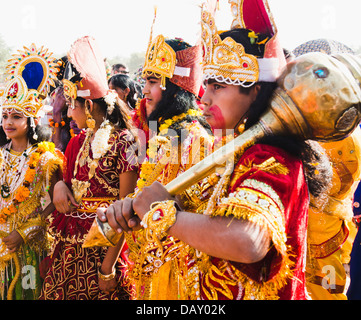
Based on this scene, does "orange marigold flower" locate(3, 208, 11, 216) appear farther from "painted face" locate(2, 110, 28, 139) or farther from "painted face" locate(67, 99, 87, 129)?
"painted face" locate(67, 99, 87, 129)

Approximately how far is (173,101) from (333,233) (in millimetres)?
1703

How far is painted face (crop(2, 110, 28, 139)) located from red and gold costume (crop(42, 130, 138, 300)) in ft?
4.20

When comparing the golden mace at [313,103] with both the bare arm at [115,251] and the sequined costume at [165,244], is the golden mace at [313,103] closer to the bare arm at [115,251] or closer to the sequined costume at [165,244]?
the sequined costume at [165,244]

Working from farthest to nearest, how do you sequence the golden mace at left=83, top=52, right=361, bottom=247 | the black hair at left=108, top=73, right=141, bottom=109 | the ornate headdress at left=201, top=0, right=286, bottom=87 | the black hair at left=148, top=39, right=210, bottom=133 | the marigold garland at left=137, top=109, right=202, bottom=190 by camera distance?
the black hair at left=108, top=73, right=141, bottom=109, the black hair at left=148, top=39, right=210, bottom=133, the marigold garland at left=137, top=109, right=202, bottom=190, the ornate headdress at left=201, top=0, right=286, bottom=87, the golden mace at left=83, top=52, right=361, bottom=247

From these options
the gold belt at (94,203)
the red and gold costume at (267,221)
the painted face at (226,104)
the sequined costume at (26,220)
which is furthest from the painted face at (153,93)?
the red and gold costume at (267,221)

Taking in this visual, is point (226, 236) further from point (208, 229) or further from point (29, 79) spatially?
point (29, 79)

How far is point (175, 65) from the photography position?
3316mm

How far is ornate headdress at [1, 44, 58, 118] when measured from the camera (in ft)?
14.6

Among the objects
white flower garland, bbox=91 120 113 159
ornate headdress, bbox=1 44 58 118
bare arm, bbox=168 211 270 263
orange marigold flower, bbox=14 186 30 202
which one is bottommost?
bare arm, bbox=168 211 270 263

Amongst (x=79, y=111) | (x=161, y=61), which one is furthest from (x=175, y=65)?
(x=79, y=111)

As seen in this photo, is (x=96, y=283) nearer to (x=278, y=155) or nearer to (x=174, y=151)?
(x=174, y=151)

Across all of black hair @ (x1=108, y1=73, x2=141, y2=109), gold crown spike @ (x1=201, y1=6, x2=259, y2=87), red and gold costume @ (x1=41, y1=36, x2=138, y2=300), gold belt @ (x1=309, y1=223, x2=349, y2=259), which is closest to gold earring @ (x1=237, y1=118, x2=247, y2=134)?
gold crown spike @ (x1=201, y1=6, x2=259, y2=87)

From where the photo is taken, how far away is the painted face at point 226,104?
6.35ft

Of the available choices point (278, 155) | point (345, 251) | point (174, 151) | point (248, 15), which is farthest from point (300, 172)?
point (345, 251)
